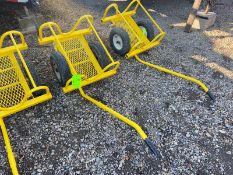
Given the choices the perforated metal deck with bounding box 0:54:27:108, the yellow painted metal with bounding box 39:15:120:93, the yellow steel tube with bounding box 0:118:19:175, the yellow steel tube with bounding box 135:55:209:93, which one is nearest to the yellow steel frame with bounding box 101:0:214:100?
the yellow steel tube with bounding box 135:55:209:93

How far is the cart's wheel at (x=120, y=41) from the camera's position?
6520mm

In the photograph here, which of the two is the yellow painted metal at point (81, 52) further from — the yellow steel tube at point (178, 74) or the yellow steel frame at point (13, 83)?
the yellow steel tube at point (178, 74)

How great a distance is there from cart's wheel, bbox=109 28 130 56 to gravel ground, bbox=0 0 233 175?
398 mm

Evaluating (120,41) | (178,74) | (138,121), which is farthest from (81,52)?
(178,74)

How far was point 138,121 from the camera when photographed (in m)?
5.10

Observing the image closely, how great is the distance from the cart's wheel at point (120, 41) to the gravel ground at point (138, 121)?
40 centimetres

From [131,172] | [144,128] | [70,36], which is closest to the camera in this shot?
[131,172]

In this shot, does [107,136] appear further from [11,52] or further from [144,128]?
[11,52]

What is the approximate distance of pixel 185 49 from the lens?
24.9ft

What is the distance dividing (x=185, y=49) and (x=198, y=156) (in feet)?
13.1

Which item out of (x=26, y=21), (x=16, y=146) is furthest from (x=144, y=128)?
(x=26, y=21)

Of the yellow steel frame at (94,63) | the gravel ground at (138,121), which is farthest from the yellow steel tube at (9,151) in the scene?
the yellow steel frame at (94,63)

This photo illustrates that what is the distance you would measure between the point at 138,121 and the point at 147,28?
125 inches

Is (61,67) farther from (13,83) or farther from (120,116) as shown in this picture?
(120,116)
